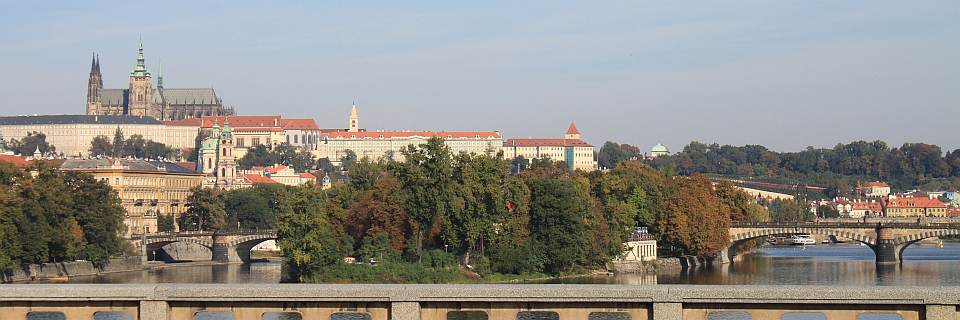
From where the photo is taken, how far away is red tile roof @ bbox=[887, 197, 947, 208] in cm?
18311

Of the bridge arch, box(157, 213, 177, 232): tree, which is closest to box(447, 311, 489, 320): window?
the bridge arch

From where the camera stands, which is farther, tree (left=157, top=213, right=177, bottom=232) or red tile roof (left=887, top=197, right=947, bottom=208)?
red tile roof (left=887, top=197, right=947, bottom=208)

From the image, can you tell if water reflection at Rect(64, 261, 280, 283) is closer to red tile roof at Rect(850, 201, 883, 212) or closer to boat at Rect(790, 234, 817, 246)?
boat at Rect(790, 234, 817, 246)

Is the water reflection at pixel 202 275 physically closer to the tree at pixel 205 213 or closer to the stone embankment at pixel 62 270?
the stone embankment at pixel 62 270

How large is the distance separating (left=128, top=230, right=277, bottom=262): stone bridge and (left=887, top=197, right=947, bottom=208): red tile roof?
104626 mm

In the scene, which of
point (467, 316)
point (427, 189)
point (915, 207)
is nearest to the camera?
point (467, 316)

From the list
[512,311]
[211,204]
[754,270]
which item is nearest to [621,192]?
[754,270]

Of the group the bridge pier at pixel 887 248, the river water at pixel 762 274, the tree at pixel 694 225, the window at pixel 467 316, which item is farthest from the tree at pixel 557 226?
the bridge pier at pixel 887 248

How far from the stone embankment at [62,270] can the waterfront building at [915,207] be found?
116m

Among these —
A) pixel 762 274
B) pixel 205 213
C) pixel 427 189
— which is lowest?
pixel 762 274

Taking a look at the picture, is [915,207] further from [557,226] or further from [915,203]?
[557,226]

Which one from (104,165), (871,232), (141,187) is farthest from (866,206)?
(871,232)

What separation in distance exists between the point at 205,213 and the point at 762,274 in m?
45.4

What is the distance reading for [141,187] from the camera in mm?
121938
